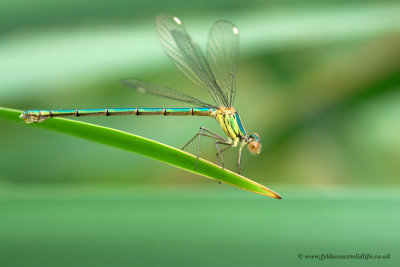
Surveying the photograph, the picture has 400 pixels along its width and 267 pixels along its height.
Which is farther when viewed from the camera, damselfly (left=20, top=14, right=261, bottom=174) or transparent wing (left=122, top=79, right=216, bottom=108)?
damselfly (left=20, top=14, right=261, bottom=174)

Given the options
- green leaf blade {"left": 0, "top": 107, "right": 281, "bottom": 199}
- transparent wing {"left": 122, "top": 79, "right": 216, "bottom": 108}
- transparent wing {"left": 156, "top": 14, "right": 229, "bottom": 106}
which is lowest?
green leaf blade {"left": 0, "top": 107, "right": 281, "bottom": 199}

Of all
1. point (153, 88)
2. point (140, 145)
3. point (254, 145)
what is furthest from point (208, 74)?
point (140, 145)

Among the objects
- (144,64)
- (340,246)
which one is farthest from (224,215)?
(144,64)

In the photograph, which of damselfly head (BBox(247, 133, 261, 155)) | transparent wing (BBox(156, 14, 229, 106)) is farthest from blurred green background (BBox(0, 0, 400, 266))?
transparent wing (BBox(156, 14, 229, 106))

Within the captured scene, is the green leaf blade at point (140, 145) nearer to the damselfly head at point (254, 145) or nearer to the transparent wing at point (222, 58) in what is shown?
the damselfly head at point (254, 145)

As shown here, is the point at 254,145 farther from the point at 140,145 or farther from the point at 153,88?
the point at 140,145

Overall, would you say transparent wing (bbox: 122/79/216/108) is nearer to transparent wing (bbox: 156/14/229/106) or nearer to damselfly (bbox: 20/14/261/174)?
damselfly (bbox: 20/14/261/174)

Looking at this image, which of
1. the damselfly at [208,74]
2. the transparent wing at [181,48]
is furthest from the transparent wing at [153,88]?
the transparent wing at [181,48]

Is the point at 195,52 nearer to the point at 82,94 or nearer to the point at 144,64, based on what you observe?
the point at 144,64
